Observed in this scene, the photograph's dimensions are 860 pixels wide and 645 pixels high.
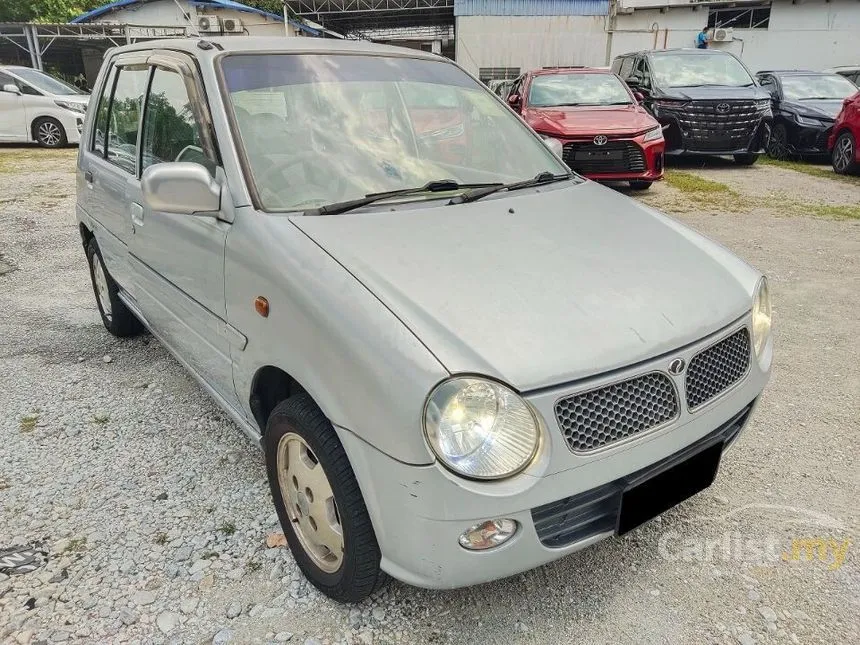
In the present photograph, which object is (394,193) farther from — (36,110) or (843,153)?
(36,110)

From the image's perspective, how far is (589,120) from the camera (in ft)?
26.4

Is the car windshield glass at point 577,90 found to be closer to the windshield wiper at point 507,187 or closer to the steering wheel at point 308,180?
the windshield wiper at point 507,187

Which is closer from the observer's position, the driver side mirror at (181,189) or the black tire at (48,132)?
the driver side mirror at (181,189)

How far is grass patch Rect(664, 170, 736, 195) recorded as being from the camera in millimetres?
8685

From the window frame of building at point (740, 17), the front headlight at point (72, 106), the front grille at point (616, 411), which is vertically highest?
the window frame of building at point (740, 17)

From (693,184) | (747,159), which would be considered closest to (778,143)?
(747,159)

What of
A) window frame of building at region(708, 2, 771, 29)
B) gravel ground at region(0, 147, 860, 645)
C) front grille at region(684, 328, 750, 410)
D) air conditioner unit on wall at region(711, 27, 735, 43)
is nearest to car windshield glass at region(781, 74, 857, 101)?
gravel ground at region(0, 147, 860, 645)

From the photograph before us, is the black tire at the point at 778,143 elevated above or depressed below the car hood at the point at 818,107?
below

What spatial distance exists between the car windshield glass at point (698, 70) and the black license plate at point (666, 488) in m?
9.62

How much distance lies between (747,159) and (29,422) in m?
11.2

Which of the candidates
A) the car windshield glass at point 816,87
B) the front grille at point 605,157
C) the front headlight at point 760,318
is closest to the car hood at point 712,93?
the car windshield glass at point 816,87

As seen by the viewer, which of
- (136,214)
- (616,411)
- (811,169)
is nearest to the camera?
(616,411)

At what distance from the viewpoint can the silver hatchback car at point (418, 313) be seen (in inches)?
62.5

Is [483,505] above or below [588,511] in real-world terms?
above
